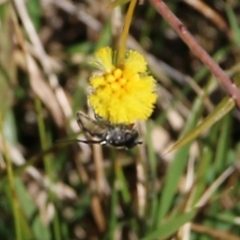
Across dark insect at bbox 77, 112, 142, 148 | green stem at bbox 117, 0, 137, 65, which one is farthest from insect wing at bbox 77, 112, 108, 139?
green stem at bbox 117, 0, 137, 65

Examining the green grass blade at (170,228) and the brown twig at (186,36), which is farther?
the green grass blade at (170,228)

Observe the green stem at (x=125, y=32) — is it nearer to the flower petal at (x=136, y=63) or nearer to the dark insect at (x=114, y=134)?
the flower petal at (x=136, y=63)

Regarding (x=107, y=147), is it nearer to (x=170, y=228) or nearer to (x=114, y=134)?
(x=170, y=228)

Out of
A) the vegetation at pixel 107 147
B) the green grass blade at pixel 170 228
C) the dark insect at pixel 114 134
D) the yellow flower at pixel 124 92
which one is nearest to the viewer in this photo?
the yellow flower at pixel 124 92

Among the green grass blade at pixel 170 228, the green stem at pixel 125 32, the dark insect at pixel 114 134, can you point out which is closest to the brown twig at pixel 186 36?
the green stem at pixel 125 32

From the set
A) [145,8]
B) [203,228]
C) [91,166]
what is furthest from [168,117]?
[203,228]

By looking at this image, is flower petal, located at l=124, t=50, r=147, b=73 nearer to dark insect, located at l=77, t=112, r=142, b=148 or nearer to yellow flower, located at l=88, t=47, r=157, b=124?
yellow flower, located at l=88, t=47, r=157, b=124
